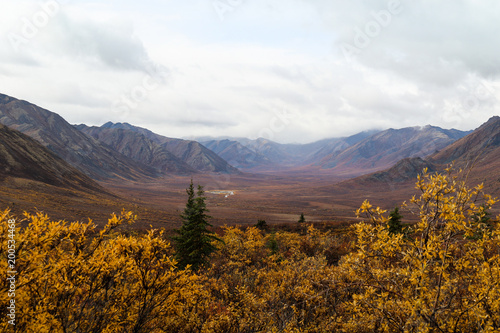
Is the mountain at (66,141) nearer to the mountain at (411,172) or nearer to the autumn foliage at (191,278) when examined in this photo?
the mountain at (411,172)

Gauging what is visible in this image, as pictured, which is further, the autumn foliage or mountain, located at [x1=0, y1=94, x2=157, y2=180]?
mountain, located at [x1=0, y1=94, x2=157, y2=180]

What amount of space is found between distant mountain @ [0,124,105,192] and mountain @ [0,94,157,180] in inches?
2212

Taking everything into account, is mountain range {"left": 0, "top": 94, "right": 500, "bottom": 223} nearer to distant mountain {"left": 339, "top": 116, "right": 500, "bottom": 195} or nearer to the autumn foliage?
distant mountain {"left": 339, "top": 116, "right": 500, "bottom": 195}

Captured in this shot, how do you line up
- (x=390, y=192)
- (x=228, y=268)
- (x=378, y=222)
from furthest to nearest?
(x=390, y=192)
(x=228, y=268)
(x=378, y=222)

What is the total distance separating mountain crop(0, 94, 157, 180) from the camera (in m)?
144

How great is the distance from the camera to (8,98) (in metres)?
177

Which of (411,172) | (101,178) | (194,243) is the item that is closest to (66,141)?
(101,178)

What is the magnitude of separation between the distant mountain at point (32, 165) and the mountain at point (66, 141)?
56.2m

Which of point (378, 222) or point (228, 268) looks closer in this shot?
point (378, 222)

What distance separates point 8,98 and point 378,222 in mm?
251023

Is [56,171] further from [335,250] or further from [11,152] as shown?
[335,250]

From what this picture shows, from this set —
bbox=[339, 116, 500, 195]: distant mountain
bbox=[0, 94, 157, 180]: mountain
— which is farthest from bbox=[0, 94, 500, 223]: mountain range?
bbox=[339, 116, 500, 195]: distant mountain

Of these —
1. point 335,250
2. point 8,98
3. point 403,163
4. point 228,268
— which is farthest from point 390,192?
point 8,98

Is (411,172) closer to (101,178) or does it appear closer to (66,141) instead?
(101,178)
